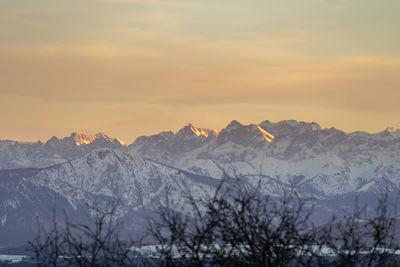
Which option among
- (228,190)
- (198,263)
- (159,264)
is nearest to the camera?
(198,263)

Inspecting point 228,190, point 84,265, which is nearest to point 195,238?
point 84,265

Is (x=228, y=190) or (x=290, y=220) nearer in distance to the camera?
(x=290, y=220)

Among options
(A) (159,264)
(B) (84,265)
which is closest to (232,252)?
(A) (159,264)

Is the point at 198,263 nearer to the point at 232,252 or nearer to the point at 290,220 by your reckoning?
the point at 232,252

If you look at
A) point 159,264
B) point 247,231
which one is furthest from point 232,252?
point 159,264

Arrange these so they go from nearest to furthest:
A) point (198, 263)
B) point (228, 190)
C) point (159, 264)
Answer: point (198, 263) < point (159, 264) < point (228, 190)

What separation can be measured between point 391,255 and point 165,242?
721 cm

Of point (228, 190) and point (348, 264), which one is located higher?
point (228, 190)

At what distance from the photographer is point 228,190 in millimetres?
33188

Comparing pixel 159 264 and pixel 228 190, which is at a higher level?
pixel 228 190

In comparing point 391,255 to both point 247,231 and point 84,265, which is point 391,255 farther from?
point 84,265

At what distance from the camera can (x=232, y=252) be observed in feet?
90.6

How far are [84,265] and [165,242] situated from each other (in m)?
3.08

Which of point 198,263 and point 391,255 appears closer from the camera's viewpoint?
point 198,263
